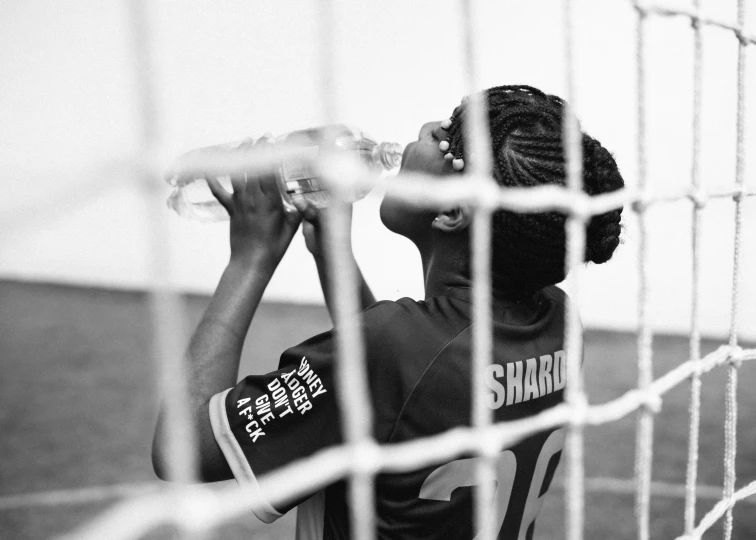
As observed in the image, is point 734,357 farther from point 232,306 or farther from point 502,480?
point 232,306

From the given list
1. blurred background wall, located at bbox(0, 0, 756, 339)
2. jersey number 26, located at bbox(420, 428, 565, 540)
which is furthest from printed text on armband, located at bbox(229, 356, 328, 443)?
blurred background wall, located at bbox(0, 0, 756, 339)

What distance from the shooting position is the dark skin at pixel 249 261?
50cm

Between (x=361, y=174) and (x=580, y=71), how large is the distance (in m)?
2.63

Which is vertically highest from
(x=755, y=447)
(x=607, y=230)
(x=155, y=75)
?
(x=155, y=75)

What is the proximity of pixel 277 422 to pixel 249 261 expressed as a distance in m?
0.13

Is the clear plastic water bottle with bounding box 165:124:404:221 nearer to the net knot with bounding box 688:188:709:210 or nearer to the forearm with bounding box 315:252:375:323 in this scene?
the forearm with bounding box 315:252:375:323

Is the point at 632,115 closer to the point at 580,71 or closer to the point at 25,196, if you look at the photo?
the point at 580,71

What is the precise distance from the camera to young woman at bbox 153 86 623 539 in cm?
48

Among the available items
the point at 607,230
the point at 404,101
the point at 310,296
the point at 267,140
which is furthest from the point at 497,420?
the point at 310,296

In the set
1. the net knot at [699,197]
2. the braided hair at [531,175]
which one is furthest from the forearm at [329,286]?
the net knot at [699,197]

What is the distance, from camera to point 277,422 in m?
0.48

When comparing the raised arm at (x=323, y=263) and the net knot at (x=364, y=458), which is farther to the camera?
the raised arm at (x=323, y=263)

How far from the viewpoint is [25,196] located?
0.87 ft

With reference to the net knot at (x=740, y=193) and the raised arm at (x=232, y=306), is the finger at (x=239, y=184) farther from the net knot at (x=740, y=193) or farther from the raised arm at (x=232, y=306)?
the net knot at (x=740, y=193)
